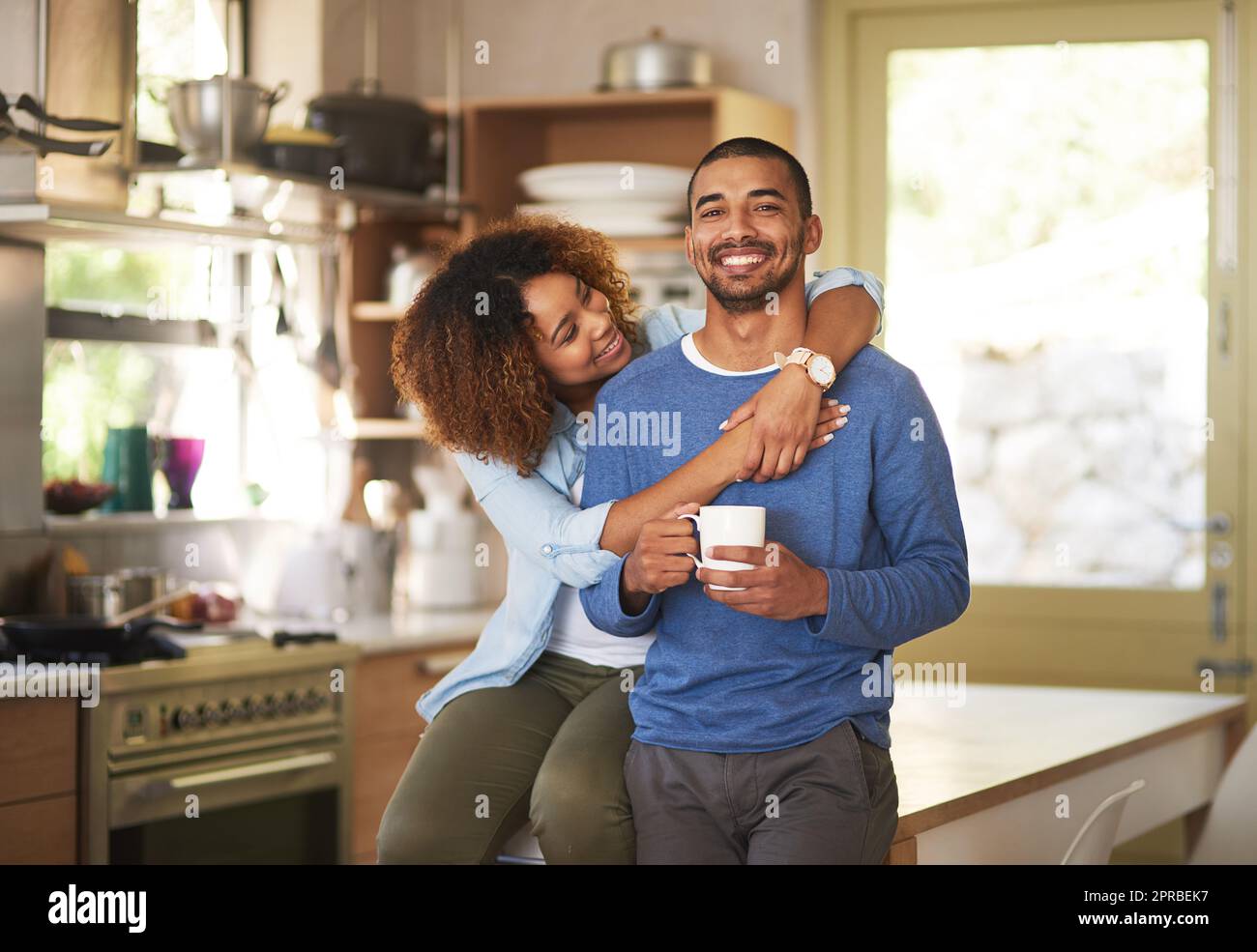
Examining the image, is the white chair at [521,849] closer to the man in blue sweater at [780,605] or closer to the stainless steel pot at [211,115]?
the man in blue sweater at [780,605]

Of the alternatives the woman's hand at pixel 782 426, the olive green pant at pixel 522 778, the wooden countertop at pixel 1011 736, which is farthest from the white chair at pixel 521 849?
the woman's hand at pixel 782 426

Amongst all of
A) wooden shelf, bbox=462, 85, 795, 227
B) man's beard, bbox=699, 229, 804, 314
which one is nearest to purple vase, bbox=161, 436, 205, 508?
wooden shelf, bbox=462, 85, 795, 227

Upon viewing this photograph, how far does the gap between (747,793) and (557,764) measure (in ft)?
0.79

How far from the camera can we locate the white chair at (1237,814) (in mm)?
2512

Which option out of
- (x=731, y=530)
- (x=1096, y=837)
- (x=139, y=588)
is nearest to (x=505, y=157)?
(x=139, y=588)

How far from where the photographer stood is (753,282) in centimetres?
172

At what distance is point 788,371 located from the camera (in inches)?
65.9

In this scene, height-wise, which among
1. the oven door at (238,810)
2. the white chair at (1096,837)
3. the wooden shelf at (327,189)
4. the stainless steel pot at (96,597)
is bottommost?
the oven door at (238,810)

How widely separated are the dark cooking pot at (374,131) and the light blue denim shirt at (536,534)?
166 cm

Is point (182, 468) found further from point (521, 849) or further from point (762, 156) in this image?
point (762, 156)

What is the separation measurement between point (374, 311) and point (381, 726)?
1.14 meters

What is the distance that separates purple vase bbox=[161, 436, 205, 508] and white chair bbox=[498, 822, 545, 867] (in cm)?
194
